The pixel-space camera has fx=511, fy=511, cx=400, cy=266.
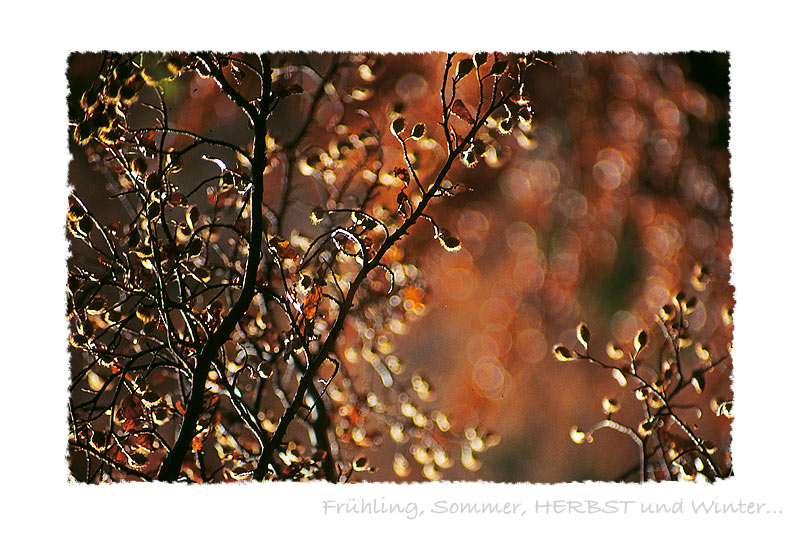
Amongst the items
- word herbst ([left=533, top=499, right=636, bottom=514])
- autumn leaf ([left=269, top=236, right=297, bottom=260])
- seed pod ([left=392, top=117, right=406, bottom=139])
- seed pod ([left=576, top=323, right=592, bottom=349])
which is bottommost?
word herbst ([left=533, top=499, right=636, bottom=514])

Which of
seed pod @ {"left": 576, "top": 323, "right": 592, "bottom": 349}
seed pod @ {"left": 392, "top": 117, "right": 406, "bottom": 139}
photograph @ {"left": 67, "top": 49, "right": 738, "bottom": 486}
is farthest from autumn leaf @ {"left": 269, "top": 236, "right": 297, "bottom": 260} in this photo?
seed pod @ {"left": 576, "top": 323, "right": 592, "bottom": 349}

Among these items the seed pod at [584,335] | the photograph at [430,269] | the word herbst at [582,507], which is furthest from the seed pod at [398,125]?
the word herbst at [582,507]

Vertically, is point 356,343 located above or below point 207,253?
below

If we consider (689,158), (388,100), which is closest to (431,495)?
(388,100)

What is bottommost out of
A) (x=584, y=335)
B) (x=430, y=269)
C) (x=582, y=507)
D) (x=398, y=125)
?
(x=582, y=507)

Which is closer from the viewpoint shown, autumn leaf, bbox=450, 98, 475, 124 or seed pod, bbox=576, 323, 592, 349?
autumn leaf, bbox=450, 98, 475, 124

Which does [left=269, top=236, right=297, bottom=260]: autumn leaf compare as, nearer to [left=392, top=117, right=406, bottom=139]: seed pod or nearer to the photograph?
the photograph

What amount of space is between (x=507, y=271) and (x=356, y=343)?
1.15 feet

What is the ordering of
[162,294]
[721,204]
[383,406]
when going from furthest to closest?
1. [383,406]
2. [721,204]
3. [162,294]

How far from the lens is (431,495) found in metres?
0.83

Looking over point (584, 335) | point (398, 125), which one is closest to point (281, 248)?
point (398, 125)

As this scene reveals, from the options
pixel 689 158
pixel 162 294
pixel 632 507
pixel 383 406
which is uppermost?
pixel 689 158

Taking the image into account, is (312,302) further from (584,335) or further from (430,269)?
(584,335)
